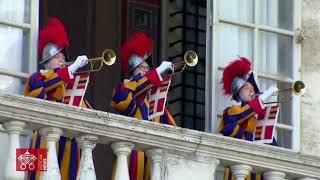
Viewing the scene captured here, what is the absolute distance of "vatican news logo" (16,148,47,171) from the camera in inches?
505

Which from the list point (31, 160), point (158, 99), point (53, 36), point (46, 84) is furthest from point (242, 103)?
point (31, 160)

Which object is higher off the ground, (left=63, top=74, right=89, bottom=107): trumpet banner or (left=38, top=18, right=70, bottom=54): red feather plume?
(left=38, top=18, right=70, bottom=54): red feather plume

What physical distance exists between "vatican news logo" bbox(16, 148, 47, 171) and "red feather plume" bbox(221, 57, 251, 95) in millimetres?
2085

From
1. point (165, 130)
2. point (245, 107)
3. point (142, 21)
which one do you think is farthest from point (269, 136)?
point (142, 21)

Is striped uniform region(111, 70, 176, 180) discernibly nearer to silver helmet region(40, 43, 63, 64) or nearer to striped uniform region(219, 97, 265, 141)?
silver helmet region(40, 43, 63, 64)

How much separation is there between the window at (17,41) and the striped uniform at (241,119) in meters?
1.49

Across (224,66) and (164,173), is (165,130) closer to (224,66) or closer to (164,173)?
(164,173)

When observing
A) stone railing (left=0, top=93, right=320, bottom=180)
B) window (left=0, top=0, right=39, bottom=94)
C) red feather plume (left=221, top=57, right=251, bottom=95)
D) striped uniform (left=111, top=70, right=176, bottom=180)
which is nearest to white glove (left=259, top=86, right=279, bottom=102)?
red feather plume (left=221, top=57, right=251, bottom=95)

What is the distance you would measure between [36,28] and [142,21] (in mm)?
3927

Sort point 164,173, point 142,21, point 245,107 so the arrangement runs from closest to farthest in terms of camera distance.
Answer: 1. point 164,173
2. point 245,107
3. point 142,21

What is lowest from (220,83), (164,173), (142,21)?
(164,173)

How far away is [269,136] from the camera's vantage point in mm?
14406

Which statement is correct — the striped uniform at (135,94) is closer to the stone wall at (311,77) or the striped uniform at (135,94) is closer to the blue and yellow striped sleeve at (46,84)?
the blue and yellow striped sleeve at (46,84)

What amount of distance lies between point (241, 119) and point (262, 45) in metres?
0.99
